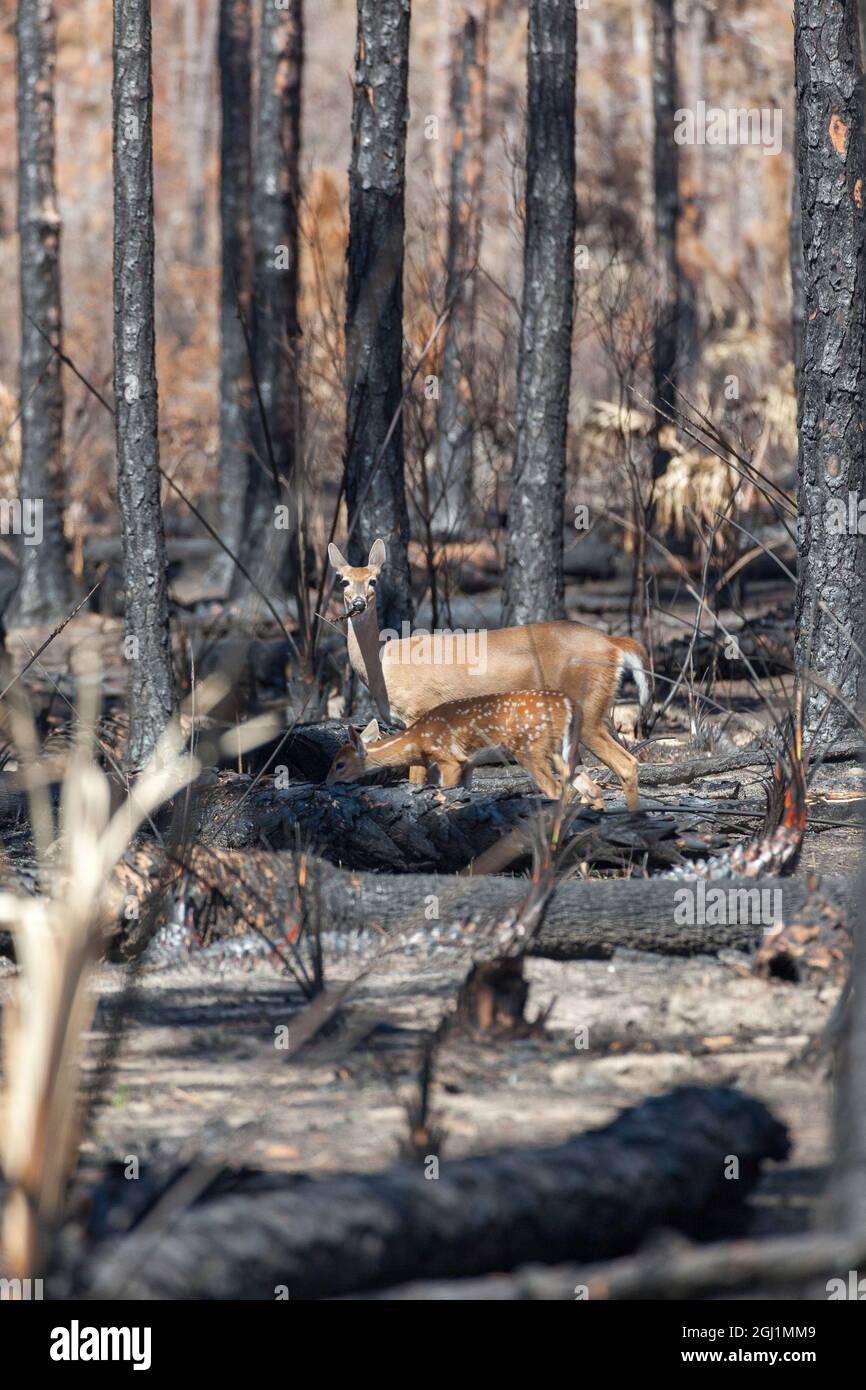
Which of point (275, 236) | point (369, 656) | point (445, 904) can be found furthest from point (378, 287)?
point (275, 236)

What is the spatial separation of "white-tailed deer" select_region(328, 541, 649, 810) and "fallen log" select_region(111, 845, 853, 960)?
2693 millimetres

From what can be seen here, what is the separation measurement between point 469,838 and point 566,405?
5939 millimetres

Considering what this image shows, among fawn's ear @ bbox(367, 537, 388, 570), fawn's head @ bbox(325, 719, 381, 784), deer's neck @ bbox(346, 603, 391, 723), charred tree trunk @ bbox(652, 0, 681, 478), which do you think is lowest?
fawn's head @ bbox(325, 719, 381, 784)

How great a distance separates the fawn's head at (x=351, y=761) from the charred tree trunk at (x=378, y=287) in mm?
2681

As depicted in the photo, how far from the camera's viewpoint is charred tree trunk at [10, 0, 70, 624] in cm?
1716

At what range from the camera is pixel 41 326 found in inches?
667

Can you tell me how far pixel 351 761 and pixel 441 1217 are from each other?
5.06 metres

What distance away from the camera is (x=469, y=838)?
7.94m

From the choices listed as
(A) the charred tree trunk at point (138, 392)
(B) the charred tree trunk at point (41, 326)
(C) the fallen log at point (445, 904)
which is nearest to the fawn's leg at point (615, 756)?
(C) the fallen log at point (445, 904)

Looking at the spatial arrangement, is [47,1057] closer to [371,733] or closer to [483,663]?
[371,733]

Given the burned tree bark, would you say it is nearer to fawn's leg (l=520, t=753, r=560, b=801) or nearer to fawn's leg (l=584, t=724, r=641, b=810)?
fawn's leg (l=584, t=724, r=641, b=810)

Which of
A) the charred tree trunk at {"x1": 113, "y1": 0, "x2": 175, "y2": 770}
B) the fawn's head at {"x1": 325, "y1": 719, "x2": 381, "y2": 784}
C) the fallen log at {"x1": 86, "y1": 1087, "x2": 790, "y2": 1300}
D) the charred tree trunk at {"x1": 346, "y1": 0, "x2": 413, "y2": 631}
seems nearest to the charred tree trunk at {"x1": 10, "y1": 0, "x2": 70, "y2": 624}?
the charred tree trunk at {"x1": 346, "y1": 0, "x2": 413, "y2": 631}
